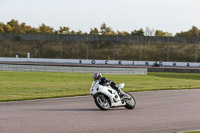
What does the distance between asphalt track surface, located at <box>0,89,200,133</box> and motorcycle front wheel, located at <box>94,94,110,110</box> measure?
201 millimetres

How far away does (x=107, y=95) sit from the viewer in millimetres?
13672

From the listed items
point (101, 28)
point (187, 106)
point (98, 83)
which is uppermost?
point (101, 28)

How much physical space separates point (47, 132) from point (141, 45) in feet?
269

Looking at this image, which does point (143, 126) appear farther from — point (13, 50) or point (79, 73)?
point (13, 50)

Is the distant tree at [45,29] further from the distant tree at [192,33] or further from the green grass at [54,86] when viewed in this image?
the green grass at [54,86]

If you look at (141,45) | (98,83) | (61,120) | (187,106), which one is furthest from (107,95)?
(141,45)

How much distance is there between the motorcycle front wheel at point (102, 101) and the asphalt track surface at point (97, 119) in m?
0.20

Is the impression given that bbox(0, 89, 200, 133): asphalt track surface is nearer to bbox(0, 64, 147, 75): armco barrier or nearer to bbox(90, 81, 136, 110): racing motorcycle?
bbox(90, 81, 136, 110): racing motorcycle

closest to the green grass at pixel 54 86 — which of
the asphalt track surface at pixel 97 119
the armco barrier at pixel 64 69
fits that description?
the armco barrier at pixel 64 69

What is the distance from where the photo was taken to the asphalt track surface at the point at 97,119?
997 cm

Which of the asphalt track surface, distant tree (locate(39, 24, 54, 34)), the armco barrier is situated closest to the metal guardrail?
distant tree (locate(39, 24, 54, 34))

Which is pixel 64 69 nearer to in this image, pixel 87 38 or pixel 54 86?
pixel 54 86

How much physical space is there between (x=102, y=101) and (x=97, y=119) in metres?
2.23

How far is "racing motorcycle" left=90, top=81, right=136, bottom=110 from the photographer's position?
13547 mm
